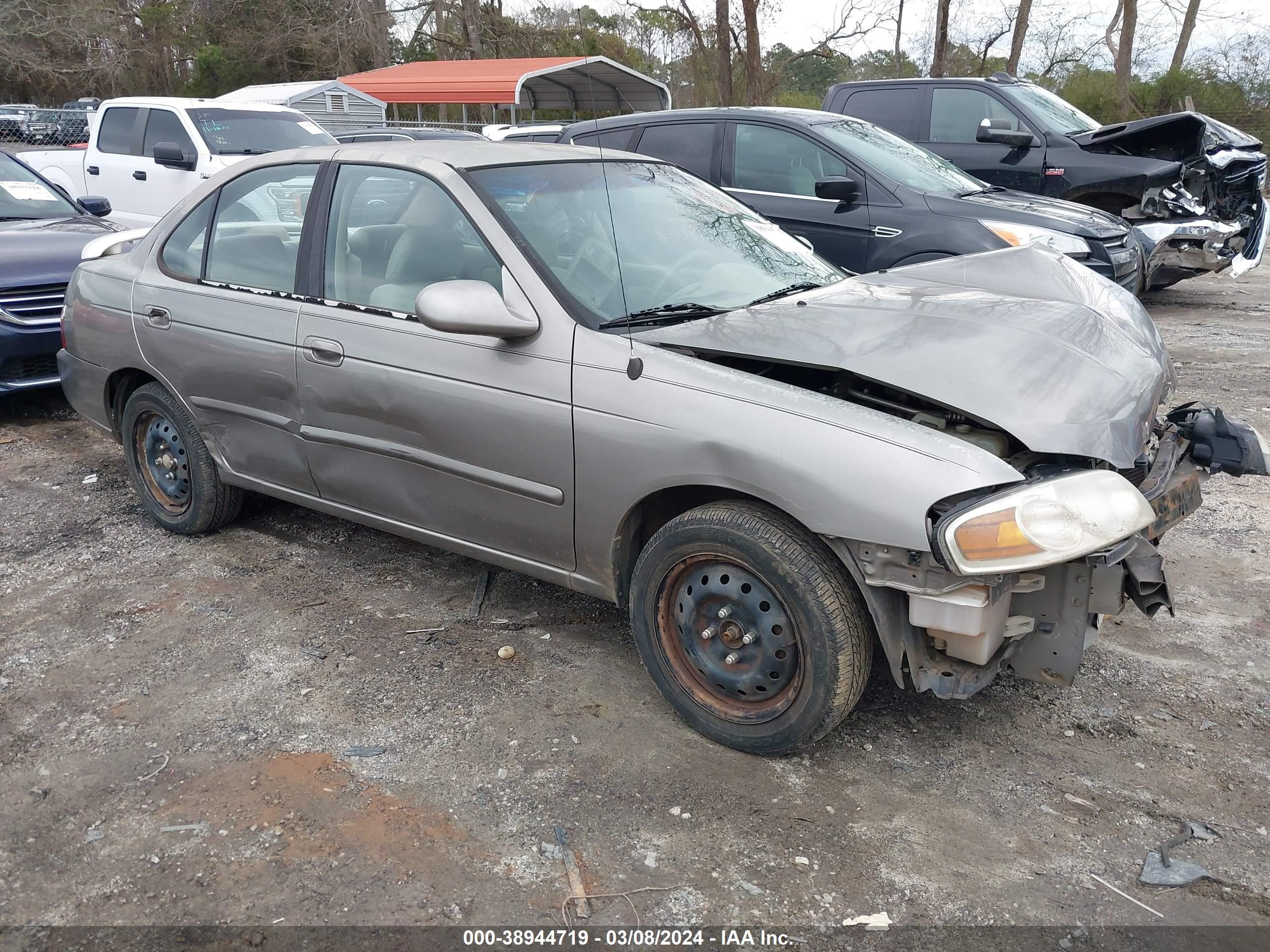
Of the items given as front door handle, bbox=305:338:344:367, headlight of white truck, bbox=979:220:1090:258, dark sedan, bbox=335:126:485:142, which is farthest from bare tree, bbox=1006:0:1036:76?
front door handle, bbox=305:338:344:367

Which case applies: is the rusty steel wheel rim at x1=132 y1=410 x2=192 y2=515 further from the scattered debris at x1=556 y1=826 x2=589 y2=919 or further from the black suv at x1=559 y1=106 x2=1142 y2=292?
the black suv at x1=559 y1=106 x2=1142 y2=292

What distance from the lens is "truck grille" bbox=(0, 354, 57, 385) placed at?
6.25m

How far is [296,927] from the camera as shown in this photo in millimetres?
2391

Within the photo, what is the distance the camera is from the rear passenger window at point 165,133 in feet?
33.4

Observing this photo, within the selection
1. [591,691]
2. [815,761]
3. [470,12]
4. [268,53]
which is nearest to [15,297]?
[591,691]

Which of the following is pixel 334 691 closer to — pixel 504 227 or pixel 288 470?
pixel 288 470

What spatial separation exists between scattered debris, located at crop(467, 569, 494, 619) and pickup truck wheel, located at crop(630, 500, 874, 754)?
968 mm

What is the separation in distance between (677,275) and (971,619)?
1.64 meters

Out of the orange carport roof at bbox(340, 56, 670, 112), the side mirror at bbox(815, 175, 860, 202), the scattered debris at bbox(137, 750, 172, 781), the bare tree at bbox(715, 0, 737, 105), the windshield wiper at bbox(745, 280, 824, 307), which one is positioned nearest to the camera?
the scattered debris at bbox(137, 750, 172, 781)

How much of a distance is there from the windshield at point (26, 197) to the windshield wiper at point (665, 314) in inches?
236

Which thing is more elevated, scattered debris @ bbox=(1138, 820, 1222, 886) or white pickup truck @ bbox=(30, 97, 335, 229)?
white pickup truck @ bbox=(30, 97, 335, 229)

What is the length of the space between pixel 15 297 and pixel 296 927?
17.5 ft

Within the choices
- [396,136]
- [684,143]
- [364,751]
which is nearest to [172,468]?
[364,751]

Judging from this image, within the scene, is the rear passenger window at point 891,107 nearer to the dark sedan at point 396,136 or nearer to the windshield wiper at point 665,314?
the dark sedan at point 396,136
